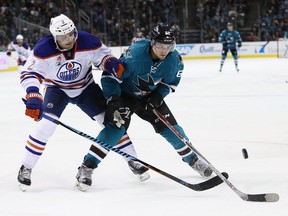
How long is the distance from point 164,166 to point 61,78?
3.33ft

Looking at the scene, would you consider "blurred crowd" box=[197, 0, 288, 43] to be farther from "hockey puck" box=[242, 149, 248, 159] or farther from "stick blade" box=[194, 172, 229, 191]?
"stick blade" box=[194, 172, 229, 191]

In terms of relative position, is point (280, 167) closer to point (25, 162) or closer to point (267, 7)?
point (25, 162)

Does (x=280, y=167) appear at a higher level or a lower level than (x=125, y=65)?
lower

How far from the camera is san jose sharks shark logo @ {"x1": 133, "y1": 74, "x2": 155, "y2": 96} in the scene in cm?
317

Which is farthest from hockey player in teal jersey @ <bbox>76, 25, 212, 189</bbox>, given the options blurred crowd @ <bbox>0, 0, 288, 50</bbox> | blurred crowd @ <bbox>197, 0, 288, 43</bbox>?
blurred crowd @ <bbox>197, 0, 288, 43</bbox>

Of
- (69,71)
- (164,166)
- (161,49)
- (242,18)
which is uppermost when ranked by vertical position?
(161,49)

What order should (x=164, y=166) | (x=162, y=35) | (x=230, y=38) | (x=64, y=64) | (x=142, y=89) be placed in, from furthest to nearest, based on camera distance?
(x=230, y=38)
(x=164, y=166)
(x=142, y=89)
(x=64, y=64)
(x=162, y=35)

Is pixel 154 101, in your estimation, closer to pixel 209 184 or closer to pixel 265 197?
pixel 209 184

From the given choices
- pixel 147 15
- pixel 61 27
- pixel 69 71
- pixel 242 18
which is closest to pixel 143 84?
pixel 69 71

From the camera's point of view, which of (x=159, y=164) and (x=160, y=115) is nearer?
(x=160, y=115)

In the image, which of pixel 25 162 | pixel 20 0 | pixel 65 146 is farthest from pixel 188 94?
pixel 20 0

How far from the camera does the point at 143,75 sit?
315 centimetres

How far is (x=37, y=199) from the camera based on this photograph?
Result: 9.61 ft

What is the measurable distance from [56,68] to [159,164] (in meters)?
1.10
